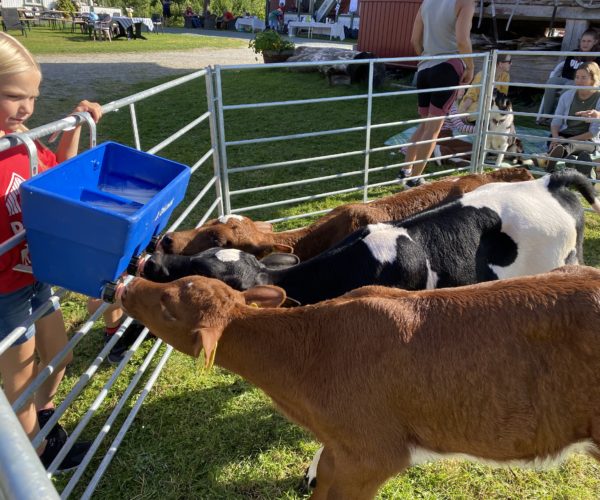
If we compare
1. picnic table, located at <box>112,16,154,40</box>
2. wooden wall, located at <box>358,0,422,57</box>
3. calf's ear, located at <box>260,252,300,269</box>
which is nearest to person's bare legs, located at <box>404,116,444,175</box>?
calf's ear, located at <box>260,252,300,269</box>

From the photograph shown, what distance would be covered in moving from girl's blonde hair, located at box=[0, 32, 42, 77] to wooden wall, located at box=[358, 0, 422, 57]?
638 inches

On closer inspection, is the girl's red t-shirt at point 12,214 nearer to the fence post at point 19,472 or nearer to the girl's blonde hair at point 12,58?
the girl's blonde hair at point 12,58

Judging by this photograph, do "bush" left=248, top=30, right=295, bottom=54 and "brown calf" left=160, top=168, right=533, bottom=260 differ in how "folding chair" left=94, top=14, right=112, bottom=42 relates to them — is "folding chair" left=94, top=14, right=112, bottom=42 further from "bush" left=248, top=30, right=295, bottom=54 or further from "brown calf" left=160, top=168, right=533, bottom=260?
"brown calf" left=160, top=168, right=533, bottom=260

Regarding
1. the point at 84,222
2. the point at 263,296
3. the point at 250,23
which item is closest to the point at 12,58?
the point at 84,222

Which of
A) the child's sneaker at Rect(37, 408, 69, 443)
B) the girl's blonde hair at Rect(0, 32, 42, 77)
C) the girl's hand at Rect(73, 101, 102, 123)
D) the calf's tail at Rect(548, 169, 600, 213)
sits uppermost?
the girl's blonde hair at Rect(0, 32, 42, 77)

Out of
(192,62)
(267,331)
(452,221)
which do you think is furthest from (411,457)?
→ (192,62)

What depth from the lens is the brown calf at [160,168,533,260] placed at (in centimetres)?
377

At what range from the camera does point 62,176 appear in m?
2.29

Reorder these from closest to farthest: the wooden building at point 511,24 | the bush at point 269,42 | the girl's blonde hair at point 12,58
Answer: the girl's blonde hair at point 12,58 < the wooden building at point 511,24 < the bush at point 269,42

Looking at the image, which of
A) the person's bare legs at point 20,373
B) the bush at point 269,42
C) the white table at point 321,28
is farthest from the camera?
the white table at point 321,28

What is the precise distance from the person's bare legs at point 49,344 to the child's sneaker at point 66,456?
0.22 metres

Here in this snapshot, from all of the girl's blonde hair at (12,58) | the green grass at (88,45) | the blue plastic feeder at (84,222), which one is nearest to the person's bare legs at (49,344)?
the blue plastic feeder at (84,222)

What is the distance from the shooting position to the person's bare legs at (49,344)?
278 cm

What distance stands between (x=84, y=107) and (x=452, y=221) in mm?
2446
